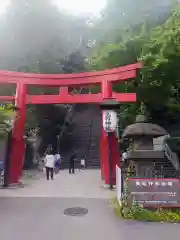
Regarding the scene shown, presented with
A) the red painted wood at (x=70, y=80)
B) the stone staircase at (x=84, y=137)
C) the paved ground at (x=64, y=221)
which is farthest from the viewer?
the stone staircase at (x=84, y=137)

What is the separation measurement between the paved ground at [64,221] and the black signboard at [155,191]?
2.43ft

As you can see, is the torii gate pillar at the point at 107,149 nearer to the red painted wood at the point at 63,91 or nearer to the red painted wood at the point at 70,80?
the red painted wood at the point at 70,80

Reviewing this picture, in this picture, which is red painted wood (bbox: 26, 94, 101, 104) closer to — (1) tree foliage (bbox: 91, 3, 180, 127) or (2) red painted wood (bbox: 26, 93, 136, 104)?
(2) red painted wood (bbox: 26, 93, 136, 104)

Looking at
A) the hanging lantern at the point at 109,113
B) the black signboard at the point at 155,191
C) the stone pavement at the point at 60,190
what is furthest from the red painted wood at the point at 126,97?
the black signboard at the point at 155,191

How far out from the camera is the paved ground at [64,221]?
7180 millimetres

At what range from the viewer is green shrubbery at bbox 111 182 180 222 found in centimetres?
833

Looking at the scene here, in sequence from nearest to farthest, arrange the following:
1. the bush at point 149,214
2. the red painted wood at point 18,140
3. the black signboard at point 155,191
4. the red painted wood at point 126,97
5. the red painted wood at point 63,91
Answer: the bush at point 149,214 < the black signboard at point 155,191 < the red painted wood at point 18,140 < the red painted wood at point 126,97 < the red painted wood at point 63,91

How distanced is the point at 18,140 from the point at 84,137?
1400cm

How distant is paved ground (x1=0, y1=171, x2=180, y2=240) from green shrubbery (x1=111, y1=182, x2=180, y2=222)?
0.98 ft

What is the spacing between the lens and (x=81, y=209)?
32.0 feet

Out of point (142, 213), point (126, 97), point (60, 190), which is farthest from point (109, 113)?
point (142, 213)

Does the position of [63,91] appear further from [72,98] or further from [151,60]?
[151,60]

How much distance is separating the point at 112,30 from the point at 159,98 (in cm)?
566

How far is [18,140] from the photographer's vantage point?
14.8m
